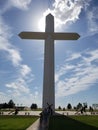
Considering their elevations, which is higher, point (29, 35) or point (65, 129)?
point (29, 35)

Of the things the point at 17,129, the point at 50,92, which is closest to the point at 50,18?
the point at 50,92

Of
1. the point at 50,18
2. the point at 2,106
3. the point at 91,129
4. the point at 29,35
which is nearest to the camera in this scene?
the point at 91,129

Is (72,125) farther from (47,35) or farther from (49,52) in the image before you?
(47,35)

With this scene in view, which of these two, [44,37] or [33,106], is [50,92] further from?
[33,106]

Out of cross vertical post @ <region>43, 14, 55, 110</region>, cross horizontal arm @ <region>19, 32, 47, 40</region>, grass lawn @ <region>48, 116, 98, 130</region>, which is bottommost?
grass lawn @ <region>48, 116, 98, 130</region>

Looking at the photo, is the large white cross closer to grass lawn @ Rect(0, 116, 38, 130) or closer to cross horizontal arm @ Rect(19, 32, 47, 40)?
cross horizontal arm @ Rect(19, 32, 47, 40)

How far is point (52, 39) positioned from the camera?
152ft

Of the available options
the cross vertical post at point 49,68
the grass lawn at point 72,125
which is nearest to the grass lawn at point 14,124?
the grass lawn at point 72,125

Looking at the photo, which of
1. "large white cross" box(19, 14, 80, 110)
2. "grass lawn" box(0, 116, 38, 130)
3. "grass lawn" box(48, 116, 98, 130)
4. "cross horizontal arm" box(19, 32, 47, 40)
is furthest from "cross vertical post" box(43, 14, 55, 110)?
"grass lawn" box(48, 116, 98, 130)

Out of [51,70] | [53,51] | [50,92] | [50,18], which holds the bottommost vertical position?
[50,92]

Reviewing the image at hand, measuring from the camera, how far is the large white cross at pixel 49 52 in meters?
44.1

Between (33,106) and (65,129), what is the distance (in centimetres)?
9385

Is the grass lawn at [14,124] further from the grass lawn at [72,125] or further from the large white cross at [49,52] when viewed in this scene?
the large white cross at [49,52]

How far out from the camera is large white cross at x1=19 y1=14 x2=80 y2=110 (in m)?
44.1
